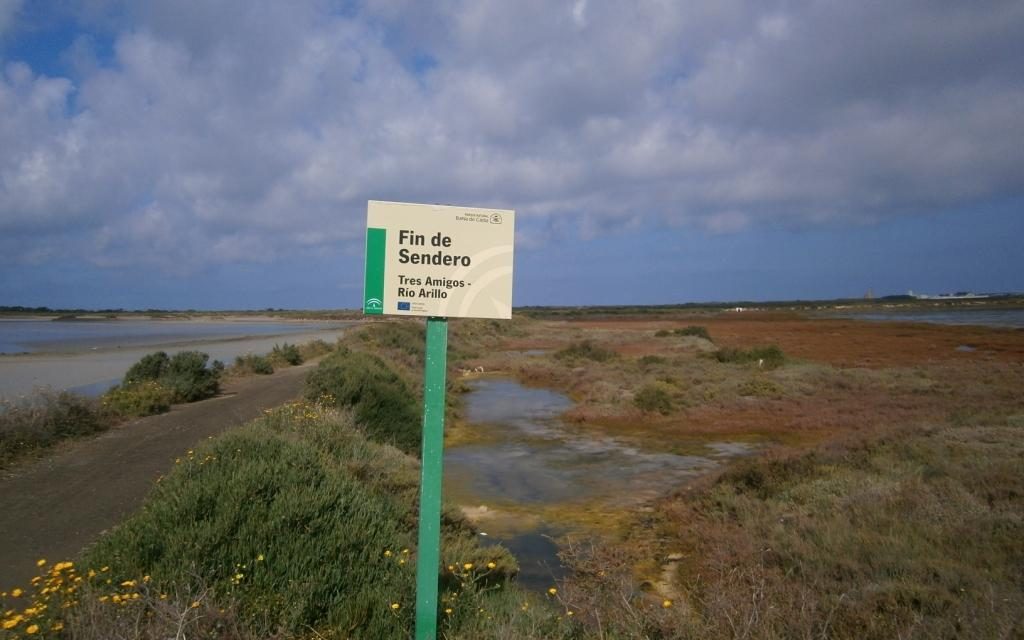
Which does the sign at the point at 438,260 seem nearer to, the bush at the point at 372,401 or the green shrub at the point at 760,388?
the bush at the point at 372,401

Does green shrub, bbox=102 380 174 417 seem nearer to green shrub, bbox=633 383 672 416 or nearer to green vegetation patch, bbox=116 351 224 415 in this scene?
green vegetation patch, bbox=116 351 224 415

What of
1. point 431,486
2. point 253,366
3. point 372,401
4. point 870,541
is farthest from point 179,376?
point 870,541

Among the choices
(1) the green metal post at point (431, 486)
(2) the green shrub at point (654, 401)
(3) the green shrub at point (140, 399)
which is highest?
(1) the green metal post at point (431, 486)

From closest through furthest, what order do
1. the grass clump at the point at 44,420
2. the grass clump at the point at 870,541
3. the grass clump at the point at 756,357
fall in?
the grass clump at the point at 870,541
the grass clump at the point at 44,420
the grass clump at the point at 756,357

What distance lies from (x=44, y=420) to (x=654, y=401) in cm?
1520

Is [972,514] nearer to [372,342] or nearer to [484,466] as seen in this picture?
[484,466]

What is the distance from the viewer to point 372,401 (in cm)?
1343

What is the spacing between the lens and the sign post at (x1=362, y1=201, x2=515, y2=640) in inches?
157

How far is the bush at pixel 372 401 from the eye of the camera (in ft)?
41.7

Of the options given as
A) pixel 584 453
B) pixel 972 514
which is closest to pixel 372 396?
pixel 584 453

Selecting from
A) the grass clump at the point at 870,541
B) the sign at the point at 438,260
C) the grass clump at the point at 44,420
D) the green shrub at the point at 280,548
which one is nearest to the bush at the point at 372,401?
the grass clump at the point at 44,420

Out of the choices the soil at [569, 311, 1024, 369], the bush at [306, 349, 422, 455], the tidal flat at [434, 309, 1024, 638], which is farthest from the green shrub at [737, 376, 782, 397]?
the bush at [306, 349, 422, 455]

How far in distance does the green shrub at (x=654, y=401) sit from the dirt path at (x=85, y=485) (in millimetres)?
10998

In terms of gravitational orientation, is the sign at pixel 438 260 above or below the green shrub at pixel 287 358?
above
